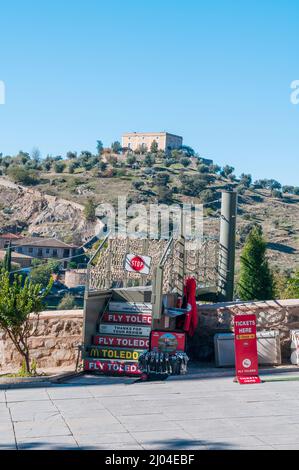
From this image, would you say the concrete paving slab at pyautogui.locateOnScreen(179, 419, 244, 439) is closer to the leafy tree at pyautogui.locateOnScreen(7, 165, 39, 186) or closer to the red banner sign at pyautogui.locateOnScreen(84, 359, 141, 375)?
the red banner sign at pyautogui.locateOnScreen(84, 359, 141, 375)

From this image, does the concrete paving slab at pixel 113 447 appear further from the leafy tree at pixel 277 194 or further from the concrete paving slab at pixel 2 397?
the leafy tree at pixel 277 194

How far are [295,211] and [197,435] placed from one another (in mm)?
A: 75990

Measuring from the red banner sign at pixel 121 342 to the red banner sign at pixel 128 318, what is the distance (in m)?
0.36

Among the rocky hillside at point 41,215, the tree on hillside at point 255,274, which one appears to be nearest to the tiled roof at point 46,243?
the rocky hillside at point 41,215

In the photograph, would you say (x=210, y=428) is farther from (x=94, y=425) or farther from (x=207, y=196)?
(x=207, y=196)

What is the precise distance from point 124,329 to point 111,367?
82 cm

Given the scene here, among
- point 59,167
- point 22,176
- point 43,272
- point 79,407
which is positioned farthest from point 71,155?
point 79,407

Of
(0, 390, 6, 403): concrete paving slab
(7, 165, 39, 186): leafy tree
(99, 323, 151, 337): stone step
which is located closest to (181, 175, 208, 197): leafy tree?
(7, 165, 39, 186): leafy tree

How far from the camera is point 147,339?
42.9ft

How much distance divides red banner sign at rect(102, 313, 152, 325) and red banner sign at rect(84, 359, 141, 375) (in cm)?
93

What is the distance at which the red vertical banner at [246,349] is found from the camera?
1215 cm

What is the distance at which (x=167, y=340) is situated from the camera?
1309 centimetres
